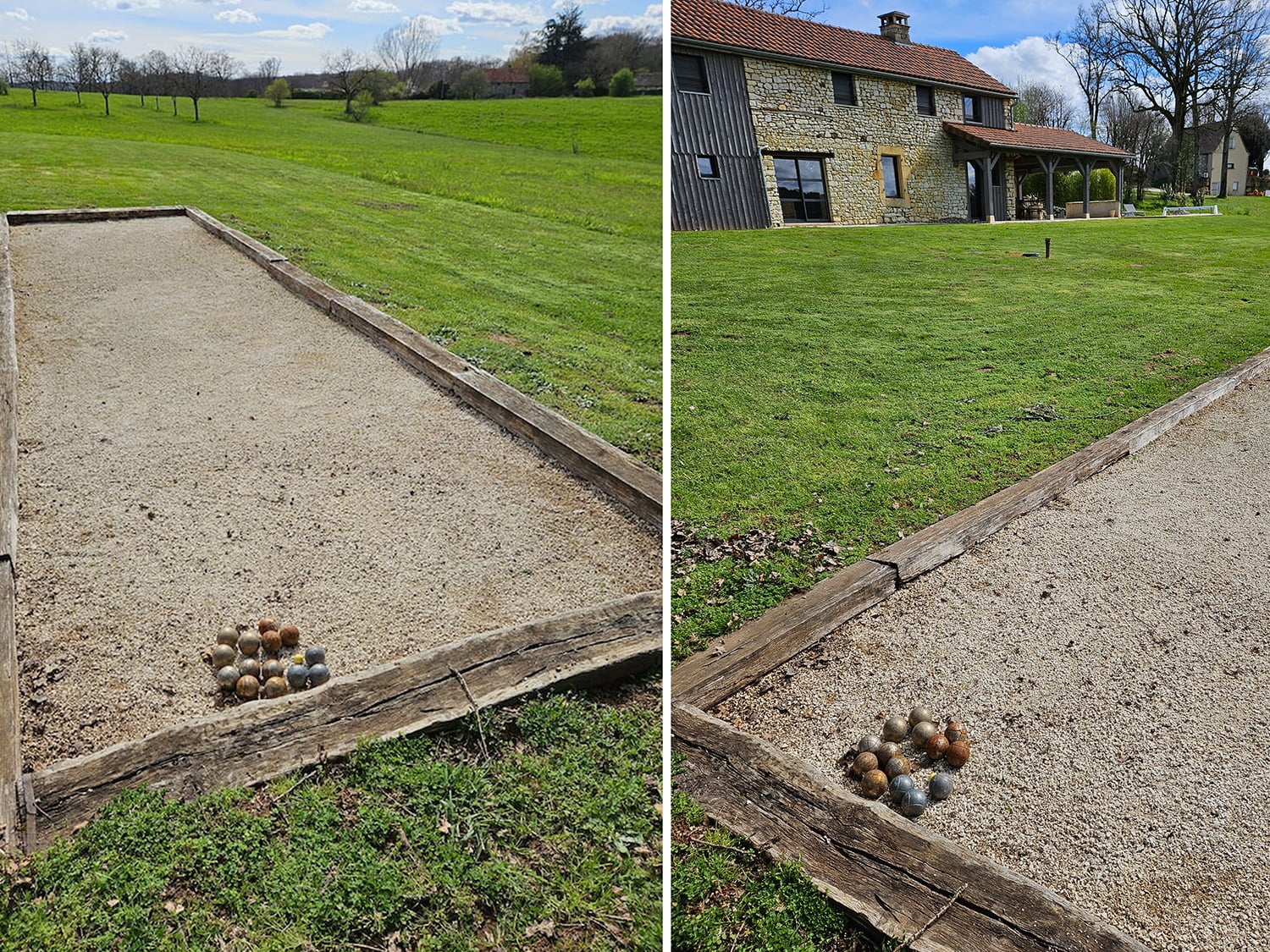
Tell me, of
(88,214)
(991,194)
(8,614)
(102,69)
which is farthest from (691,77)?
(8,614)

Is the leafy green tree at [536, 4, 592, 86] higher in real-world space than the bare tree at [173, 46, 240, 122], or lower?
lower

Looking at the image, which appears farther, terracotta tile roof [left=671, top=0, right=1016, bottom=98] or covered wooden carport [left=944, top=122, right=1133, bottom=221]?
terracotta tile roof [left=671, top=0, right=1016, bottom=98]

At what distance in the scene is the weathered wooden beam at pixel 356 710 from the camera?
182cm

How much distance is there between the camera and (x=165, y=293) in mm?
6285

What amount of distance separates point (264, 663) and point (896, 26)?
7.04 feet

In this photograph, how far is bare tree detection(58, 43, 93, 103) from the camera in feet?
21.0

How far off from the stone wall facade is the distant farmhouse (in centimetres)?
2

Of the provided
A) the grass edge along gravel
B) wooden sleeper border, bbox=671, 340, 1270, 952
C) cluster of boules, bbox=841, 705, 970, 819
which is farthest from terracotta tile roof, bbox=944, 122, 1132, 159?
the grass edge along gravel

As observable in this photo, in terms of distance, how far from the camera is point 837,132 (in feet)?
34.9

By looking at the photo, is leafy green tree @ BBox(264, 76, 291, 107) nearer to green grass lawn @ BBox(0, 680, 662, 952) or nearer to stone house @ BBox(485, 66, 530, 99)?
stone house @ BBox(485, 66, 530, 99)

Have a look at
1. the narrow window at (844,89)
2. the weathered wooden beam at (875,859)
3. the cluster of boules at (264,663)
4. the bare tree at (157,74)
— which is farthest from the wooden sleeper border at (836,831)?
the bare tree at (157,74)

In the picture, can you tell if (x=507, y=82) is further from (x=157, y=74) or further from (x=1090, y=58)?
(x=157, y=74)

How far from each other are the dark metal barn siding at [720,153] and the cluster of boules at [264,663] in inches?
188

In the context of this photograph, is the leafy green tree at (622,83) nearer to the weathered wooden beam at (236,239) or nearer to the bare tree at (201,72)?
the weathered wooden beam at (236,239)
